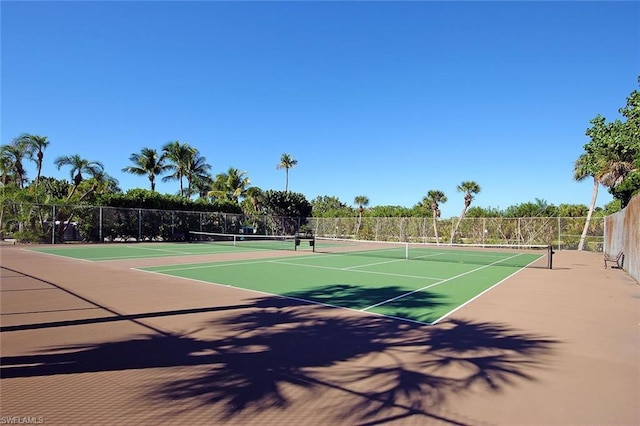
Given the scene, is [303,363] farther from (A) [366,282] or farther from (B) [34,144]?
(B) [34,144]

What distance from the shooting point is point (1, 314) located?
7.38 metres

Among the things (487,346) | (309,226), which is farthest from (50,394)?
(309,226)

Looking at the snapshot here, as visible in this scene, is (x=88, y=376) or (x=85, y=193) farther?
(x=85, y=193)

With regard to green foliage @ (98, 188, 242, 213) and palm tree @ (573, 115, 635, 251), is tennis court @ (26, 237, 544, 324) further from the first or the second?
green foliage @ (98, 188, 242, 213)

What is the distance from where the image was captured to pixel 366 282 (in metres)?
12.2

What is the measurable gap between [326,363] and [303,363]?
0.30m

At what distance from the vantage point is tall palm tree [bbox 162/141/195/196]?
4975 centimetres

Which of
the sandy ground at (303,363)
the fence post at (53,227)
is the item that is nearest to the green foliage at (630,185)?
Answer: the sandy ground at (303,363)

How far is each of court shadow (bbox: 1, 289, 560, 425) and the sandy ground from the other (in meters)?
0.02

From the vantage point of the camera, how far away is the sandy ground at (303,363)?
152 inches

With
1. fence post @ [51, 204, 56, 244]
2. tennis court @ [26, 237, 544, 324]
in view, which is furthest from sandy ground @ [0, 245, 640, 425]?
fence post @ [51, 204, 56, 244]

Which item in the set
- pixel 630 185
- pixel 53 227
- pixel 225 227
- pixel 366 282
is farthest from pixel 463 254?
pixel 53 227

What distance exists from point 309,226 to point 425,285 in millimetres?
36609

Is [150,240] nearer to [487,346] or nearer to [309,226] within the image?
[309,226]
